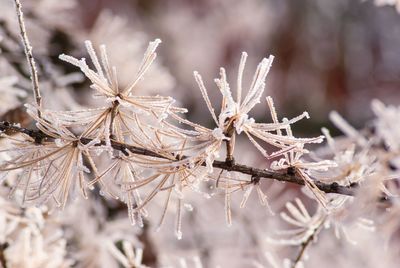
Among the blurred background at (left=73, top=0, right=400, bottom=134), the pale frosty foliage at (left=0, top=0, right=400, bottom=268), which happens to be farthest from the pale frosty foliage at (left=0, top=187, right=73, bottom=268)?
the blurred background at (left=73, top=0, right=400, bottom=134)

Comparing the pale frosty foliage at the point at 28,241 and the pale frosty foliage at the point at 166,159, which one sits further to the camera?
the pale frosty foliage at the point at 28,241

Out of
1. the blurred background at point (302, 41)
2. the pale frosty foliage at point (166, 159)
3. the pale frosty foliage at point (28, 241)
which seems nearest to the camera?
the pale frosty foliage at point (166, 159)

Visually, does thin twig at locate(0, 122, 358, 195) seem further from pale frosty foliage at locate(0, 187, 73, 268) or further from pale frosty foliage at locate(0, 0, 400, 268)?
pale frosty foliage at locate(0, 187, 73, 268)

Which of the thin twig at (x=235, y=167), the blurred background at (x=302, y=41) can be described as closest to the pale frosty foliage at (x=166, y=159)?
the thin twig at (x=235, y=167)

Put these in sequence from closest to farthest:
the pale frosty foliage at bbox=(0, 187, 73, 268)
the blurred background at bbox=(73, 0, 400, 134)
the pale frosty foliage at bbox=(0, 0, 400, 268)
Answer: the pale frosty foliage at bbox=(0, 0, 400, 268), the pale frosty foliage at bbox=(0, 187, 73, 268), the blurred background at bbox=(73, 0, 400, 134)

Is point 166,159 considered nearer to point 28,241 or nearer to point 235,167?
point 235,167

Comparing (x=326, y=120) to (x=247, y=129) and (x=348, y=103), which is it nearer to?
(x=348, y=103)

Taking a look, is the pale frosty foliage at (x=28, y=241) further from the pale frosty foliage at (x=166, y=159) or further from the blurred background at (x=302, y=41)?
the blurred background at (x=302, y=41)

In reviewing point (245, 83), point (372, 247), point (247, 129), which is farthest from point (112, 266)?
point (245, 83)

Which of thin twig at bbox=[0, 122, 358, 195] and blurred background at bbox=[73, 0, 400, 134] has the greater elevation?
blurred background at bbox=[73, 0, 400, 134]

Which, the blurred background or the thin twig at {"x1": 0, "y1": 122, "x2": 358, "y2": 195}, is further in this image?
the blurred background

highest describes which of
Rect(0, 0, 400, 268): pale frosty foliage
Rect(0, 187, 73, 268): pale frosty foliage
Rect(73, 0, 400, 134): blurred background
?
Rect(73, 0, 400, 134): blurred background
